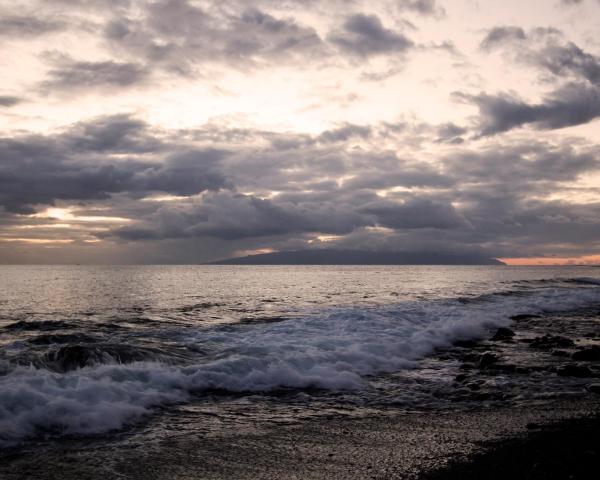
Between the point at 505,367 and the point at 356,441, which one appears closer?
the point at 356,441

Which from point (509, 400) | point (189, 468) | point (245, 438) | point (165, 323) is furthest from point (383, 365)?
point (165, 323)

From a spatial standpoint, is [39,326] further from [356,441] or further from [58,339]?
[356,441]

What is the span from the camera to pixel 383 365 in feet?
48.6

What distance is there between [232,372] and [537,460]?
809cm

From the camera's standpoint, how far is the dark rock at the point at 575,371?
1285 cm

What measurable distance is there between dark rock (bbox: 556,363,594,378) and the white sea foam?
176 inches

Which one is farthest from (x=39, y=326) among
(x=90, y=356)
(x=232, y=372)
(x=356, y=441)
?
(x=356, y=441)

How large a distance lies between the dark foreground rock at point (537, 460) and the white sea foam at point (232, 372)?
5.38 metres

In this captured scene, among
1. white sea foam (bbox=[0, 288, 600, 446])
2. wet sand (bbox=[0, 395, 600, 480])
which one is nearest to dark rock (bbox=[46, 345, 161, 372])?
white sea foam (bbox=[0, 288, 600, 446])

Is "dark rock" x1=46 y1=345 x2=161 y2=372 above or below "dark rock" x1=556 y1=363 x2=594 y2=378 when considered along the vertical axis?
above

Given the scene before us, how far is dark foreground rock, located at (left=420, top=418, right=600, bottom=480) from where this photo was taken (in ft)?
19.8

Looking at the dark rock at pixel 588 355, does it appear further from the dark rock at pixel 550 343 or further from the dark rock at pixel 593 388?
the dark rock at pixel 593 388

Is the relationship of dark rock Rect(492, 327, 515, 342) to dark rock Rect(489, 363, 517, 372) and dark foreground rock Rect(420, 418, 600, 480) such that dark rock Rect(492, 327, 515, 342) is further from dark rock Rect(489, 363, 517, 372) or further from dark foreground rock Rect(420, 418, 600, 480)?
dark foreground rock Rect(420, 418, 600, 480)

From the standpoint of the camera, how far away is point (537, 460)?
258 inches
